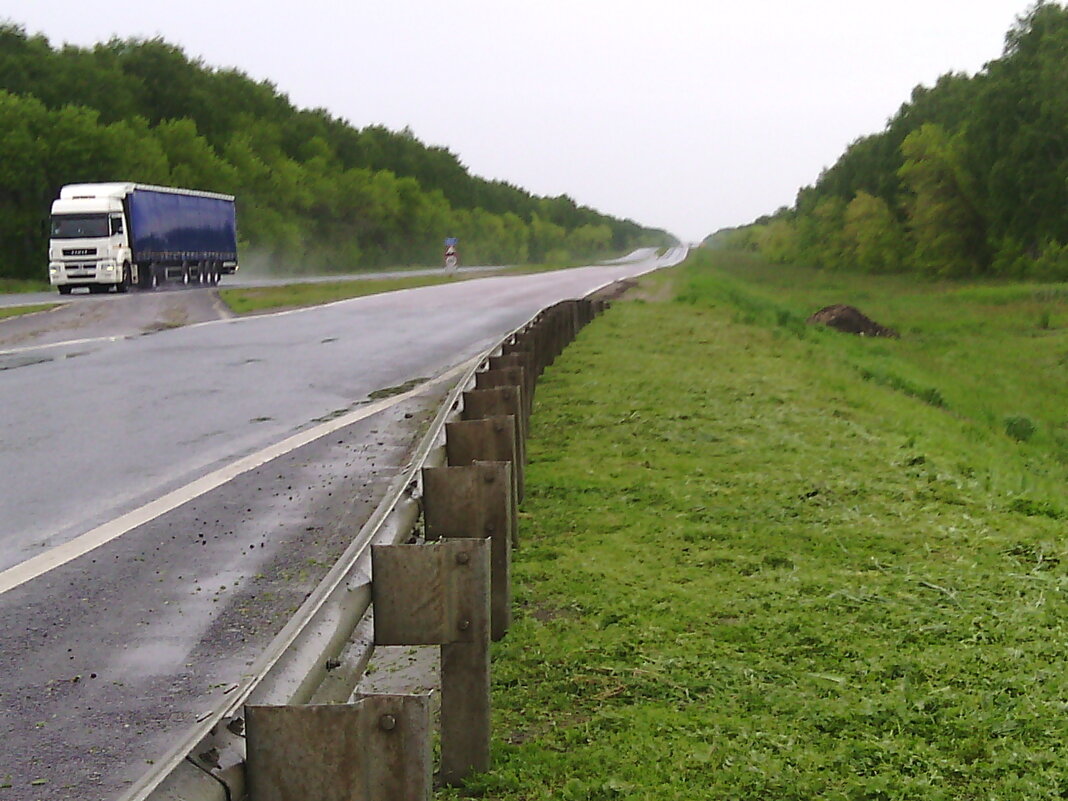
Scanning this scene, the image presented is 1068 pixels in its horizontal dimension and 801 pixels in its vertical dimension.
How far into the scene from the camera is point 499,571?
4.82 metres

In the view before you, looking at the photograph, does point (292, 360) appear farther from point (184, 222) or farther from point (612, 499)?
point (184, 222)

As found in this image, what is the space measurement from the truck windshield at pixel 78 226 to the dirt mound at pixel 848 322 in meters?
19.6

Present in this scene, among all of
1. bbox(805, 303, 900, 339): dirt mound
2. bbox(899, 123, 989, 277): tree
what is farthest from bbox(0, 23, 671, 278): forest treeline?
bbox(899, 123, 989, 277): tree

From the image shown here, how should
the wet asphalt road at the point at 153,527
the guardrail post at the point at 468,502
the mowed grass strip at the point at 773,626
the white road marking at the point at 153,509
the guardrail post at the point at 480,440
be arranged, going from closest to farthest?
1. the mowed grass strip at the point at 773,626
2. the wet asphalt road at the point at 153,527
3. the guardrail post at the point at 468,502
4. the guardrail post at the point at 480,440
5. the white road marking at the point at 153,509

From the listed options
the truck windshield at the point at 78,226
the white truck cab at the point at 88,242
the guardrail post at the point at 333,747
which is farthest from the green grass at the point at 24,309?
the guardrail post at the point at 333,747

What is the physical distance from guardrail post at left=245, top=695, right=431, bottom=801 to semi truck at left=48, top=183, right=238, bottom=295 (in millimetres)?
35811

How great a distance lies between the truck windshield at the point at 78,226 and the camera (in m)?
35.9

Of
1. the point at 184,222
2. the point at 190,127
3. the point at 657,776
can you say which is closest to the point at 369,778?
the point at 657,776

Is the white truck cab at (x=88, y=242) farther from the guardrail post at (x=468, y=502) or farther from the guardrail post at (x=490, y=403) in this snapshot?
the guardrail post at (x=468, y=502)

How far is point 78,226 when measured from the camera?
36.0 meters

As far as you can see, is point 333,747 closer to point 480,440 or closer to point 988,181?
point 480,440

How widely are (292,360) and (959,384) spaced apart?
40.6 feet

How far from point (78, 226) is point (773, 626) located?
34195 mm

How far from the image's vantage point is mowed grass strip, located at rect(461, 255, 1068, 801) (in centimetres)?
388
